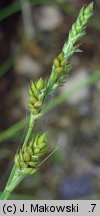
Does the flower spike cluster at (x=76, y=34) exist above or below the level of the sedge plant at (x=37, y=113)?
above

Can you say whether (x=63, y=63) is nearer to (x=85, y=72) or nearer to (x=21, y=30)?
(x=85, y=72)

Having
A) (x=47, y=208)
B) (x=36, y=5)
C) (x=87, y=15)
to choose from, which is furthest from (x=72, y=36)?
(x=36, y=5)

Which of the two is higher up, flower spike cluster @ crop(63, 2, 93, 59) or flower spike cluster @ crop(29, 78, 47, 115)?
flower spike cluster @ crop(63, 2, 93, 59)

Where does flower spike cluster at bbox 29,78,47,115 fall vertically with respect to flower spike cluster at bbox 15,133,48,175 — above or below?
above

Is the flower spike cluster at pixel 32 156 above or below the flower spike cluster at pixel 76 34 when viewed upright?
below

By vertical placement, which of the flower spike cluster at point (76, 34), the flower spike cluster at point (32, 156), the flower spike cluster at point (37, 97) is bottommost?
the flower spike cluster at point (32, 156)

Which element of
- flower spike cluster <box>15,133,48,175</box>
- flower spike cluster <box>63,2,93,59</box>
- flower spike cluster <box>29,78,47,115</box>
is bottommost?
flower spike cluster <box>15,133,48,175</box>
